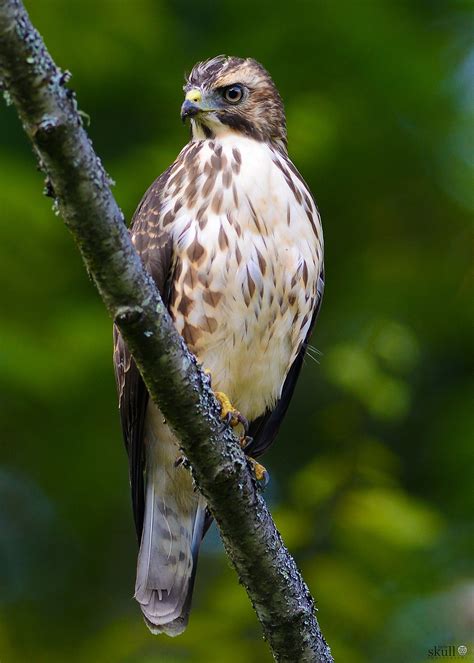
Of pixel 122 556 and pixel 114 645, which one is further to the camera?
pixel 122 556

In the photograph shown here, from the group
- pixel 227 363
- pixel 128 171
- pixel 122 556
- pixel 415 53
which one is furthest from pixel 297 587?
pixel 415 53

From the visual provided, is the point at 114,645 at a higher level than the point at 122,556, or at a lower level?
lower

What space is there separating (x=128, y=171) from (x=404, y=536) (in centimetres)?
192

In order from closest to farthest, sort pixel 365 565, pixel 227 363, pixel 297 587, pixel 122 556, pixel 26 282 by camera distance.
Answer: pixel 297 587, pixel 227 363, pixel 365 565, pixel 26 282, pixel 122 556

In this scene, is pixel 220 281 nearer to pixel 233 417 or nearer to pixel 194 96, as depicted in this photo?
pixel 233 417

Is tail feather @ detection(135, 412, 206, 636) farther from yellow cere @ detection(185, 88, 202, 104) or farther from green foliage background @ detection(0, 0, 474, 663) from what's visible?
yellow cere @ detection(185, 88, 202, 104)

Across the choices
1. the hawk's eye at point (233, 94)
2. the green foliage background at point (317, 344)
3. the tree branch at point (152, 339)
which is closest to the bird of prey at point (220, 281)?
the hawk's eye at point (233, 94)

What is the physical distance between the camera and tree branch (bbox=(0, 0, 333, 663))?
7.70 ft

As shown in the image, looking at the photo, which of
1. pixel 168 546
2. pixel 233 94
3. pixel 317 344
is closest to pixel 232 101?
pixel 233 94

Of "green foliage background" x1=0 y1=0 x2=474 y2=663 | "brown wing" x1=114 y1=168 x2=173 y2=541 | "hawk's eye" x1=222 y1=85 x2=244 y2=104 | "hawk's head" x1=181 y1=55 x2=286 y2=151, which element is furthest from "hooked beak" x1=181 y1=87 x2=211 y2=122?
"green foliage background" x1=0 y1=0 x2=474 y2=663

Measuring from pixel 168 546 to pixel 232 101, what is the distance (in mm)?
1727

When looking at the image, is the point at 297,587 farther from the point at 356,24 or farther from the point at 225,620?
the point at 356,24

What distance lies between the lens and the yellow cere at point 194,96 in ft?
→ 14.0

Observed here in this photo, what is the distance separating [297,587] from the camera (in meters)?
3.50
